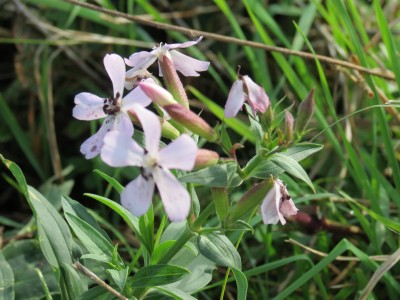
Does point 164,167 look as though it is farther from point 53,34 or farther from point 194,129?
point 53,34

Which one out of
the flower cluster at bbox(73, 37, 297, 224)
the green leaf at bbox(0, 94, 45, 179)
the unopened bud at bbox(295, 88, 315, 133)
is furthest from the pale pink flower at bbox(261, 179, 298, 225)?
the green leaf at bbox(0, 94, 45, 179)

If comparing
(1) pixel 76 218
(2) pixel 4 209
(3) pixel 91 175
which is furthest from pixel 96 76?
(1) pixel 76 218

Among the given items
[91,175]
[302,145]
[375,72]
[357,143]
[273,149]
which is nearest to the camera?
[273,149]

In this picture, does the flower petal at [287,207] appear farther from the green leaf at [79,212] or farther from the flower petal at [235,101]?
the green leaf at [79,212]

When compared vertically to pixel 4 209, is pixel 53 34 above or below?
above

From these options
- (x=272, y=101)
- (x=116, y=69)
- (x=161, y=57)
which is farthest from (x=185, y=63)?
(x=272, y=101)
